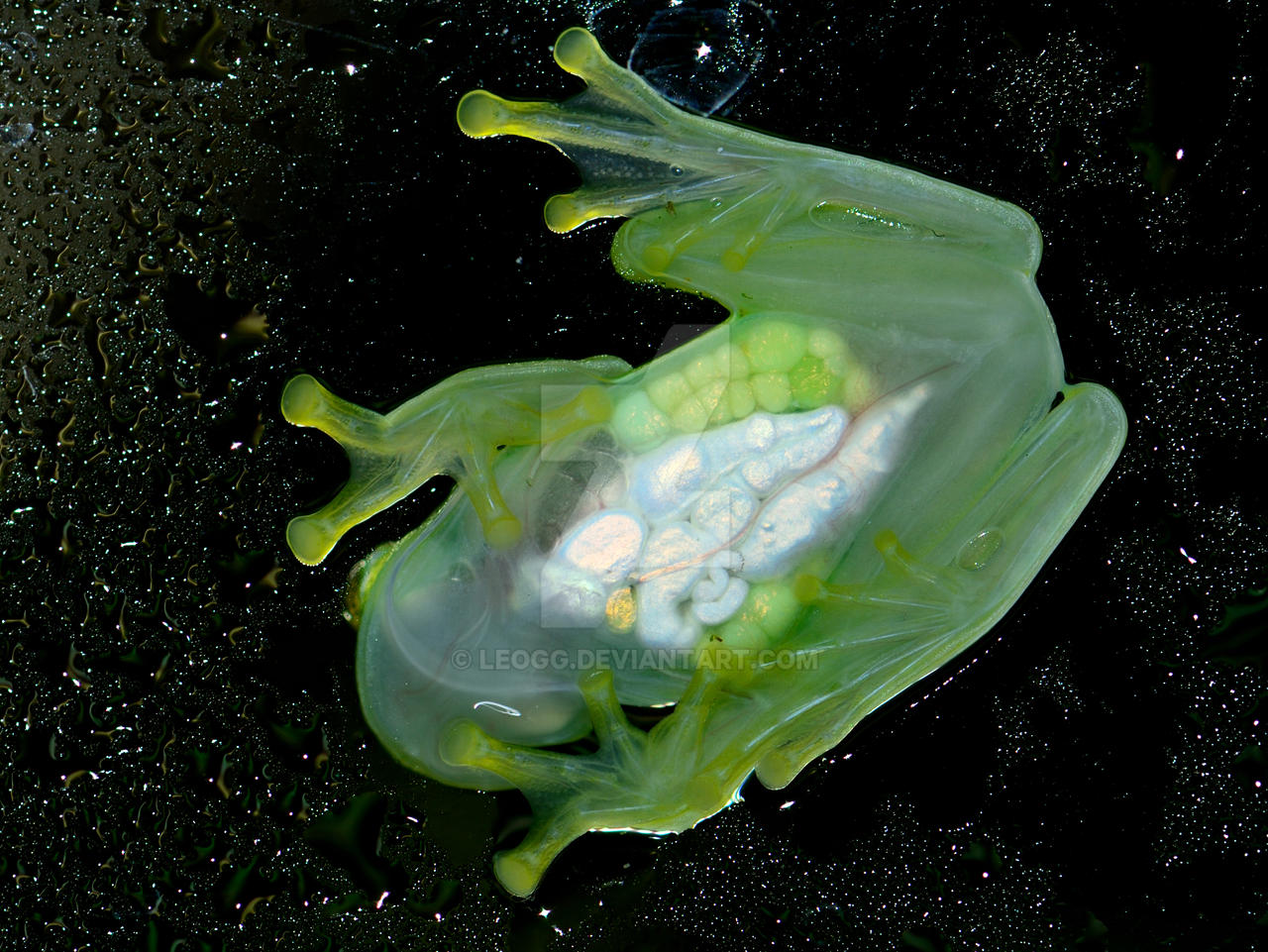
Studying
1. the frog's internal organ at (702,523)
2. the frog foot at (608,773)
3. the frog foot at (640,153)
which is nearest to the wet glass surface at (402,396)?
the frog foot at (640,153)

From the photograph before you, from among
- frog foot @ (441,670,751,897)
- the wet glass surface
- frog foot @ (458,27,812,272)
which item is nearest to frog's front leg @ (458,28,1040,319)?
frog foot @ (458,27,812,272)

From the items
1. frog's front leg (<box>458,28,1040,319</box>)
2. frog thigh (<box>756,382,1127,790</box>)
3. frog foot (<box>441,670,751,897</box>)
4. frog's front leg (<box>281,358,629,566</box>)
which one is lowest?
frog foot (<box>441,670,751,897</box>)

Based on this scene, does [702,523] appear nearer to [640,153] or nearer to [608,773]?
[608,773]

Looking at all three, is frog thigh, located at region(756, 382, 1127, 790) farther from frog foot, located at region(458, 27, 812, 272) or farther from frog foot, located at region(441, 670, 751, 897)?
frog foot, located at region(458, 27, 812, 272)

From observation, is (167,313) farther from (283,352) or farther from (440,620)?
(440,620)

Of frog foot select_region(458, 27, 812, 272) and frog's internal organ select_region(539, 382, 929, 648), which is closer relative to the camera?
frog's internal organ select_region(539, 382, 929, 648)

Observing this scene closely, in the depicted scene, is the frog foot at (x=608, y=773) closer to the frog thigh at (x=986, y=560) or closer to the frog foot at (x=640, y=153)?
the frog thigh at (x=986, y=560)

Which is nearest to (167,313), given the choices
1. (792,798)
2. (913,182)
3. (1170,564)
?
(913,182)
